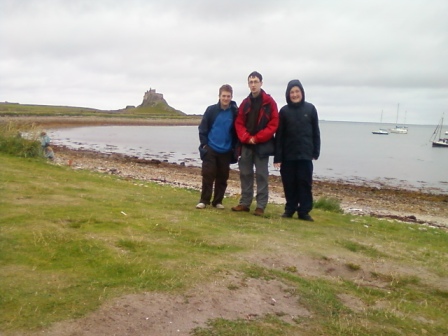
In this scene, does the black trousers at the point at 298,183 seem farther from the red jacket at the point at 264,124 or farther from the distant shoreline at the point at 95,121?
the distant shoreline at the point at 95,121

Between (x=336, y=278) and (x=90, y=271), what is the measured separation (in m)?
2.82

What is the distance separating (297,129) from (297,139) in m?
0.18

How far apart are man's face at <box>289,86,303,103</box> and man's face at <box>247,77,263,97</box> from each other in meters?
0.65

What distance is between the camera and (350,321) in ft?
15.2

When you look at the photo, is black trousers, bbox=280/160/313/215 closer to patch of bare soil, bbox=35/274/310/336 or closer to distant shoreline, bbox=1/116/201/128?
patch of bare soil, bbox=35/274/310/336

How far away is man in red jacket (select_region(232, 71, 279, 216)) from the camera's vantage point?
876cm

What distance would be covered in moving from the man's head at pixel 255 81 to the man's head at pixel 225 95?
0.47m

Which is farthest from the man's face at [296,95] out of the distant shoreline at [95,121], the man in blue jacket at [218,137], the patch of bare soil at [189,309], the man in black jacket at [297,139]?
the distant shoreline at [95,121]

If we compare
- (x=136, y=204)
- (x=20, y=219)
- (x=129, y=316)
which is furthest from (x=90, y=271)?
(x=136, y=204)

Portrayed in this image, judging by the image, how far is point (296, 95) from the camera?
29.3ft

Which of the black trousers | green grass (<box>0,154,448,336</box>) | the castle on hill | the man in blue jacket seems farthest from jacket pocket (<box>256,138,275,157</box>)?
the castle on hill

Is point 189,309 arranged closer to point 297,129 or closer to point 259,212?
point 259,212

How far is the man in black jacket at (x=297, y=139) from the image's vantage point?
8.97m

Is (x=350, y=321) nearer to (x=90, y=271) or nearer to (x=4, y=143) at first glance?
(x=90, y=271)
